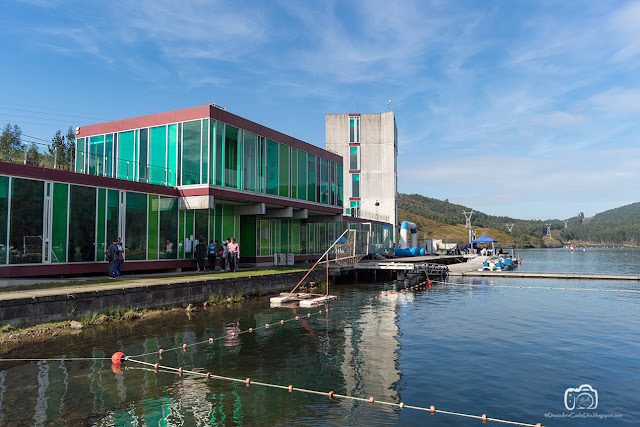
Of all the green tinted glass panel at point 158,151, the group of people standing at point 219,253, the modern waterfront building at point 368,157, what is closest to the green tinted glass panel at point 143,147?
the green tinted glass panel at point 158,151

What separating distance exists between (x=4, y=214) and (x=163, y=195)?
7.92 m

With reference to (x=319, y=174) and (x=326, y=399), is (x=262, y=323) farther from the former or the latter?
(x=319, y=174)

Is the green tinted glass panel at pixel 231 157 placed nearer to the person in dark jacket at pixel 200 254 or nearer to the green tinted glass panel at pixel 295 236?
the person in dark jacket at pixel 200 254

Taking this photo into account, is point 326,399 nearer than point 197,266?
Yes

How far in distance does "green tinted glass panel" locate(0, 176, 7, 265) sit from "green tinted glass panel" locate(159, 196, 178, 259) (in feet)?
24.5

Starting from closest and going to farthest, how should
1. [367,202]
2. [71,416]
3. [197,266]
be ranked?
[71,416]
[197,266]
[367,202]

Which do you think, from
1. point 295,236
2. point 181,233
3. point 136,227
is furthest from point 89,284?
point 295,236

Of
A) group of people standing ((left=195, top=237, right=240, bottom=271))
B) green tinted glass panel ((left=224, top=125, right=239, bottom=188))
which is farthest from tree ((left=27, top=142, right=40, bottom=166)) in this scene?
green tinted glass panel ((left=224, top=125, right=239, bottom=188))

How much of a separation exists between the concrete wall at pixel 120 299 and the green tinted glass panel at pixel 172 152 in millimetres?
7337

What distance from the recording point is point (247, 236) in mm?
30203

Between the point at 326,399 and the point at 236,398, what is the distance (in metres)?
1.72

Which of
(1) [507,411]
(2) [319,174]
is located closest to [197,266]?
(2) [319,174]

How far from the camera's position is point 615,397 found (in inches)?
359

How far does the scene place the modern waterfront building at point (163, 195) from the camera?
17.6 metres
